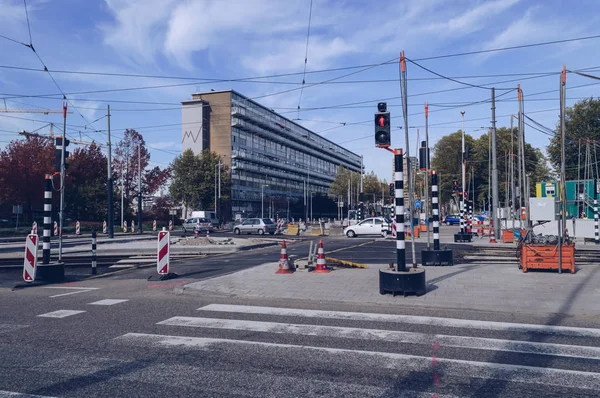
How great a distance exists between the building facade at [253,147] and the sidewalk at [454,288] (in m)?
49.5

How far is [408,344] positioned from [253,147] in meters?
77.5

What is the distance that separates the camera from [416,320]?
736 cm

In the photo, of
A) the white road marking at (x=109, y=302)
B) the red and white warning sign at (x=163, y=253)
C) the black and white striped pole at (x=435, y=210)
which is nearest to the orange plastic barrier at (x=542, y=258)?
the black and white striped pole at (x=435, y=210)

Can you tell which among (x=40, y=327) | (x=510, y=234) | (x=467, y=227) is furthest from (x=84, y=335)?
(x=467, y=227)

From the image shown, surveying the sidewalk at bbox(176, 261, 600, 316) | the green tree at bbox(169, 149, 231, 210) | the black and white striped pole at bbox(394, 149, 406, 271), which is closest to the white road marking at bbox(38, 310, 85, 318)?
the sidewalk at bbox(176, 261, 600, 316)

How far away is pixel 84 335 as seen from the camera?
6.49 meters

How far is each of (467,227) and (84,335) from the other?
2553 centimetres

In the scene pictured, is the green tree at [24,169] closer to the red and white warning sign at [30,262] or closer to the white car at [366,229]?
the white car at [366,229]

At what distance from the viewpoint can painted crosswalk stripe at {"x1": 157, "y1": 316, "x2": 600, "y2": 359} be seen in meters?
5.71

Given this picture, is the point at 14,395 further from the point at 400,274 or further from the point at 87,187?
the point at 87,187

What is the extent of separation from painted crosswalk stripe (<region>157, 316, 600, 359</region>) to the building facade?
5379 cm

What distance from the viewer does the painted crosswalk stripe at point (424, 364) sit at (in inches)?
184

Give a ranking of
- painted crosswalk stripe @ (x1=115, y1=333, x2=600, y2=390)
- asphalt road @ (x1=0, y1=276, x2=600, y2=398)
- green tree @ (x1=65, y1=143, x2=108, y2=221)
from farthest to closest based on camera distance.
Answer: green tree @ (x1=65, y1=143, x2=108, y2=221) < painted crosswalk stripe @ (x1=115, y1=333, x2=600, y2=390) < asphalt road @ (x1=0, y1=276, x2=600, y2=398)

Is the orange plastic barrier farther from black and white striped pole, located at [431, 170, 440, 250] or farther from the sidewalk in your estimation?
black and white striped pole, located at [431, 170, 440, 250]
